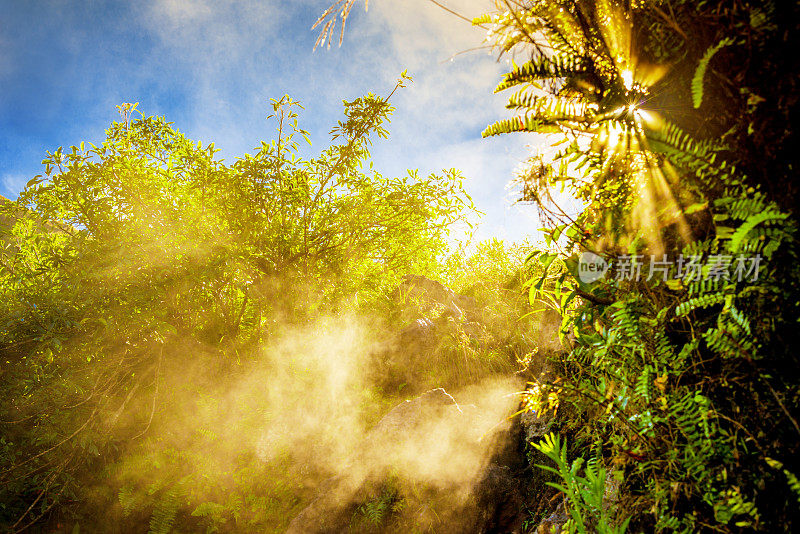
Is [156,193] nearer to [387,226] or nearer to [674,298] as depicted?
[387,226]

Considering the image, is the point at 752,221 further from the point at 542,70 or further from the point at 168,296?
the point at 168,296

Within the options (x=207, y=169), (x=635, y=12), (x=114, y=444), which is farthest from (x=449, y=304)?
(x=635, y=12)

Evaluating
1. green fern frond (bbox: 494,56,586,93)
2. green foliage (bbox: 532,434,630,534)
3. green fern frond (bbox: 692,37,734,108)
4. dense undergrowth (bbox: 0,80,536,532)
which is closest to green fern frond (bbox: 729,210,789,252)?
green fern frond (bbox: 692,37,734,108)

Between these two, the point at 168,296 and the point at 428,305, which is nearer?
the point at 168,296

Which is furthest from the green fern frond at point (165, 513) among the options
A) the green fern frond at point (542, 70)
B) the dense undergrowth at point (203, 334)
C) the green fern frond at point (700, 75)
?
the green fern frond at point (700, 75)

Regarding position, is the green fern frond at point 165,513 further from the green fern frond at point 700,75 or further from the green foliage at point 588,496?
the green fern frond at point 700,75

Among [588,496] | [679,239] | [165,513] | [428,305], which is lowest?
[165,513]

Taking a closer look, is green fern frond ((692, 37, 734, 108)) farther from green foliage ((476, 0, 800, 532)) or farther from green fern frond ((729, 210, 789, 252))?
green fern frond ((729, 210, 789, 252))

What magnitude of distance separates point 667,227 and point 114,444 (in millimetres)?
6551

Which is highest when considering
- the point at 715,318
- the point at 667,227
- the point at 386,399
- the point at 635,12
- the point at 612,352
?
the point at 635,12

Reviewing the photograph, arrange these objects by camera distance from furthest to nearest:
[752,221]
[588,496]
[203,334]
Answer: [203,334] < [588,496] < [752,221]

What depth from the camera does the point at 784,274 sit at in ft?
2.78

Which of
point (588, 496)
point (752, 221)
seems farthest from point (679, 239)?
point (588, 496)

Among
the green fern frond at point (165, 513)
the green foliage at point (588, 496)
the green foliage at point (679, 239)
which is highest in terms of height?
the green foliage at point (679, 239)
